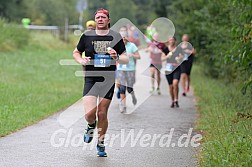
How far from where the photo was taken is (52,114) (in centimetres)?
1385

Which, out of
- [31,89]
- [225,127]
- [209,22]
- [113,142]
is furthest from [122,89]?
[209,22]

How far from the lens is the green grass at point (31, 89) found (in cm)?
1288

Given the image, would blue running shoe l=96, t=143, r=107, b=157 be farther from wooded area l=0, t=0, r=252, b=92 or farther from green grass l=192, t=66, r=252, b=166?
wooded area l=0, t=0, r=252, b=92

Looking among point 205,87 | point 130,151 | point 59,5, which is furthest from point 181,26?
point 59,5

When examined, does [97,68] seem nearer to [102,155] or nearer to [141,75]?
[102,155]

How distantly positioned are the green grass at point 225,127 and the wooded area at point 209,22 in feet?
1.73

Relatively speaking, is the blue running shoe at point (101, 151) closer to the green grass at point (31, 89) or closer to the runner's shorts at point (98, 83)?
the runner's shorts at point (98, 83)

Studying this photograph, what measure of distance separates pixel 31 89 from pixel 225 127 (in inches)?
320

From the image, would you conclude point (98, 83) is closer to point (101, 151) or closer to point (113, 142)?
point (101, 151)

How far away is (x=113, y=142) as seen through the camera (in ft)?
34.2

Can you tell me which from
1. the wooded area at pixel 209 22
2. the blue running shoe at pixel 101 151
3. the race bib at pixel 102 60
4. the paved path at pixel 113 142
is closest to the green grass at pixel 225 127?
the paved path at pixel 113 142

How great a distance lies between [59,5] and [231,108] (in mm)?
45957

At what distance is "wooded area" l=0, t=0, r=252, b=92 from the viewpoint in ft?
37.3

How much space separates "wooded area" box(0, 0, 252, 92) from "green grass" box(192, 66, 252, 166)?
1.73 ft
